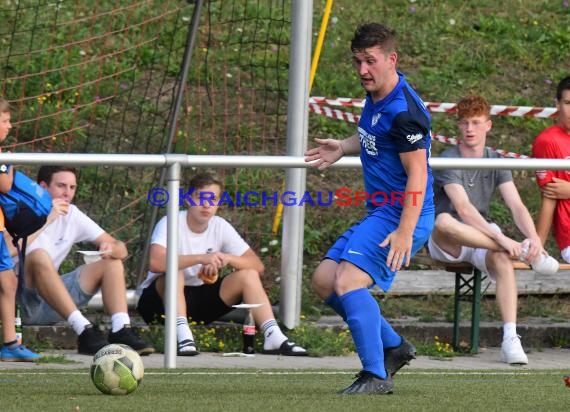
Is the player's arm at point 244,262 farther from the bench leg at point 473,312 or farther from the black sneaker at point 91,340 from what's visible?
the bench leg at point 473,312

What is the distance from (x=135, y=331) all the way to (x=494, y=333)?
2690mm

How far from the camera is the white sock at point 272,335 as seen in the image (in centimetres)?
891

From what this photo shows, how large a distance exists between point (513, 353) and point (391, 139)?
9.34 ft

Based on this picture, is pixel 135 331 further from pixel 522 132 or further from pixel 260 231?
pixel 522 132

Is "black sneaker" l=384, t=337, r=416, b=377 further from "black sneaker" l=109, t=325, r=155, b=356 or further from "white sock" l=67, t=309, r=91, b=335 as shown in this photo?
"white sock" l=67, t=309, r=91, b=335

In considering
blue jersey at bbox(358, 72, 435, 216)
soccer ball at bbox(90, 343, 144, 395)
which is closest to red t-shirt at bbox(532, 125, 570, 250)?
blue jersey at bbox(358, 72, 435, 216)

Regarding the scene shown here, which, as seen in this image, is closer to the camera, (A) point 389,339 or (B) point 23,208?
(A) point 389,339

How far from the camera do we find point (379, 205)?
6.52 m

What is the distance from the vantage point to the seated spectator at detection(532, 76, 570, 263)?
9.52m

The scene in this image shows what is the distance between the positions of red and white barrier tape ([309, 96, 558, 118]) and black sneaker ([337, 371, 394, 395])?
6053 millimetres

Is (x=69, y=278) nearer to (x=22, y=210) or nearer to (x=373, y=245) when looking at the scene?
(x=22, y=210)

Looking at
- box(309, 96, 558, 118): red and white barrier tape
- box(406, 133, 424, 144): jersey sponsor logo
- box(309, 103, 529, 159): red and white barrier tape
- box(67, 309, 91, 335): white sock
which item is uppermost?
box(309, 96, 558, 118): red and white barrier tape

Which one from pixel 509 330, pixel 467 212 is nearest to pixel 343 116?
pixel 467 212

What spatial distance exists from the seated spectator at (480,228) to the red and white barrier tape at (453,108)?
8.87 ft
